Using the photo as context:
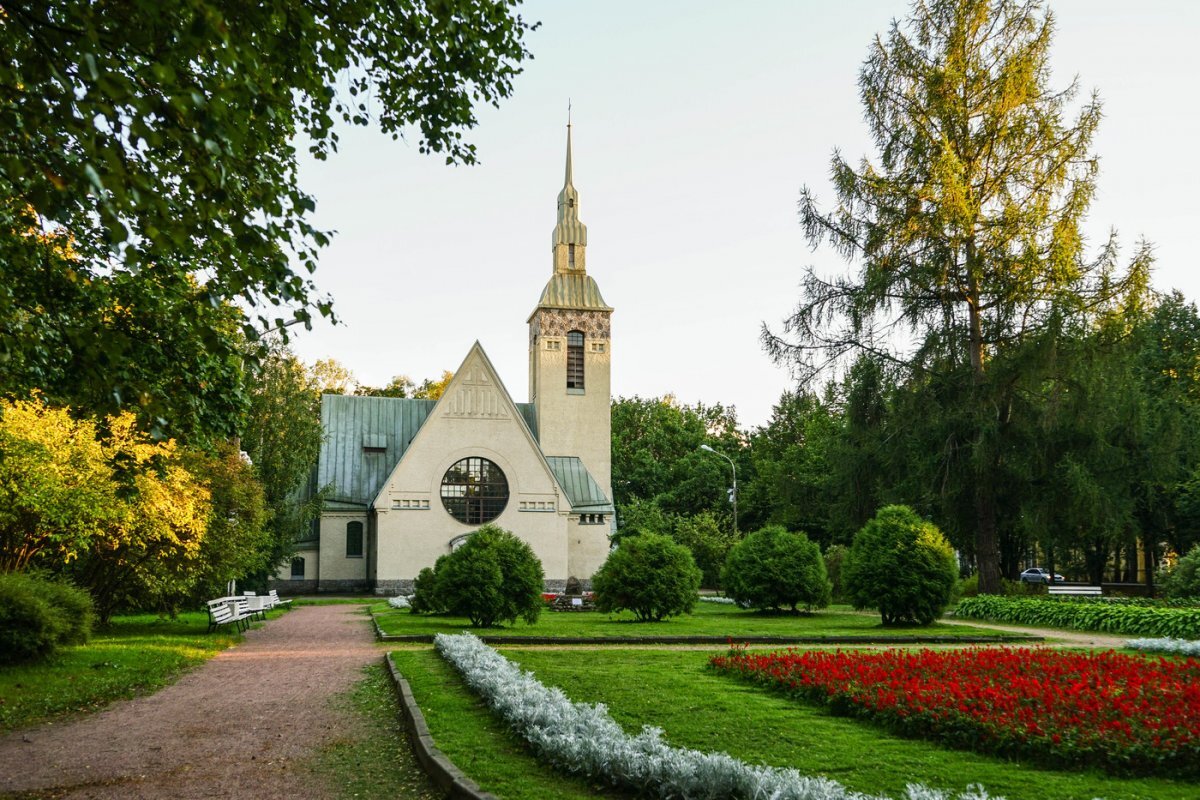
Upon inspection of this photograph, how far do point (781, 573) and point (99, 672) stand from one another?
18352mm

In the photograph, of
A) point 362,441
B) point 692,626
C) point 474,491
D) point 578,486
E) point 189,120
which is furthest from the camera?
point 578,486

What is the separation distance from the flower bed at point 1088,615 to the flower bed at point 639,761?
15559 mm

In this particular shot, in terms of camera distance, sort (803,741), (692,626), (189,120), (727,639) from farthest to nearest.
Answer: (692,626)
(727,639)
(803,741)
(189,120)

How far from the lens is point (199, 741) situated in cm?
931

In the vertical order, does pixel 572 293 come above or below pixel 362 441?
above

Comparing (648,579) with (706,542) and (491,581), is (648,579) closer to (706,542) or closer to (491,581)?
(491,581)

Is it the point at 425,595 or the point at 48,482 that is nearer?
the point at 48,482

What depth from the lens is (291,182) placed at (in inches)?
397

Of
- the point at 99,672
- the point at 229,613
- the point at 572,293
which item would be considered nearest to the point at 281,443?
the point at 229,613

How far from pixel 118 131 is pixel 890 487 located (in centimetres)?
2803

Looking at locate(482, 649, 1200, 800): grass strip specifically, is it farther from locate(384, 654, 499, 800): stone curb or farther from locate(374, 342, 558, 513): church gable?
locate(374, 342, 558, 513): church gable

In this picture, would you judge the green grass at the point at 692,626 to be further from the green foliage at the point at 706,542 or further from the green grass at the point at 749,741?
the green foliage at the point at 706,542

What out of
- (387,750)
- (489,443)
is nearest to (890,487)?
(489,443)

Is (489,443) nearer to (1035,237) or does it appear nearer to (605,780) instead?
(1035,237)
